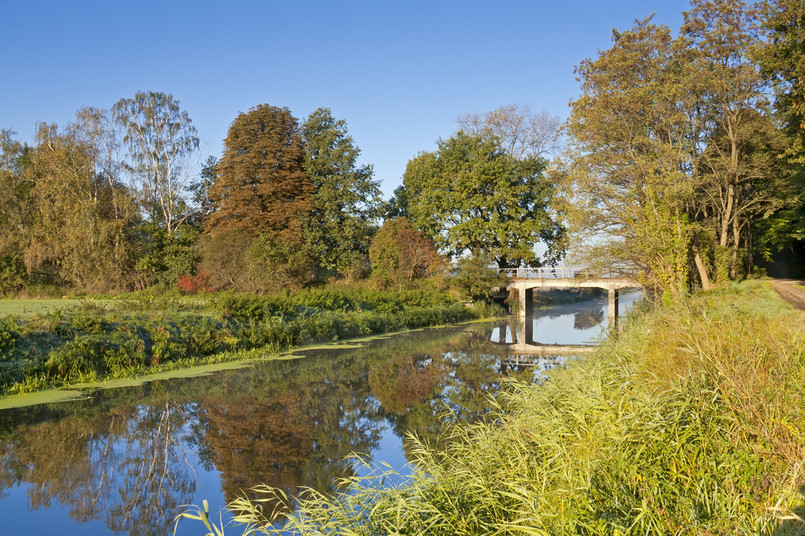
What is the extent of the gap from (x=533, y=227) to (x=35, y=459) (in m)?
32.1

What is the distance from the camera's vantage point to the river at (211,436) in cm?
526

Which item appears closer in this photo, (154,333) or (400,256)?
(154,333)

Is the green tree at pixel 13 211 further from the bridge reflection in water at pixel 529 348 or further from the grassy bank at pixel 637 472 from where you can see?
the grassy bank at pixel 637 472

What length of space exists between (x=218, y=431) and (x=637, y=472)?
5.57 metres

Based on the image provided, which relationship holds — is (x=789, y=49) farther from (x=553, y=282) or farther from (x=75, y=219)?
(x=75, y=219)

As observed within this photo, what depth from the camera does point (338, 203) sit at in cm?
3575

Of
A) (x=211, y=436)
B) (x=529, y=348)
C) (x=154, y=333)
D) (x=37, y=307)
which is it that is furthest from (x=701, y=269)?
(x=37, y=307)

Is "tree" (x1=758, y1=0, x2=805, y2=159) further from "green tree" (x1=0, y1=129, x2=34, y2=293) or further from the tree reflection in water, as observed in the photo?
"green tree" (x1=0, y1=129, x2=34, y2=293)

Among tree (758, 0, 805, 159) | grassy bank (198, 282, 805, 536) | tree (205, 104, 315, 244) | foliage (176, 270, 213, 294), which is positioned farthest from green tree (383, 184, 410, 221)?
grassy bank (198, 282, 805, 536)

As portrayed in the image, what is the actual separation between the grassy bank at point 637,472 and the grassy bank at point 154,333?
8.31 m

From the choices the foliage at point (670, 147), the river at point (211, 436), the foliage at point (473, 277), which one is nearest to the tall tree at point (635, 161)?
the foliage at point (670, 147)

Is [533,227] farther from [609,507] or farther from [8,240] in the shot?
[609,507]

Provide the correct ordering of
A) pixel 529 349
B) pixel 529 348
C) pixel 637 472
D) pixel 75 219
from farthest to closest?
pixel 75 219 < pixel 529 348 < pixel 529 349 < pixel 637 472

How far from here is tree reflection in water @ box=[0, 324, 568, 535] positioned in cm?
551
